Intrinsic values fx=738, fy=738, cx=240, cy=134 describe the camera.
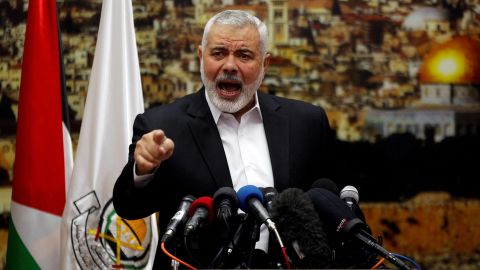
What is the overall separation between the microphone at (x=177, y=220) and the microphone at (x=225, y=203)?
0.10 meters


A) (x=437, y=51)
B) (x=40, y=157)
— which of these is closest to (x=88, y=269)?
(x=40, y=157)

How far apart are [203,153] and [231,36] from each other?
0.52 m

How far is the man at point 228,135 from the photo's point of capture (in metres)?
3.06

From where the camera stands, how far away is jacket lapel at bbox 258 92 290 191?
10.3ft

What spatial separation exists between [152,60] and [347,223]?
307 cm

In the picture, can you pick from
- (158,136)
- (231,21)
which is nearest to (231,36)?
(231,21)

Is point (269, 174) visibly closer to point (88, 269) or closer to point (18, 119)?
point (88, 269)

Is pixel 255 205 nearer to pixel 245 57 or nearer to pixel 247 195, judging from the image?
pixel 247 195

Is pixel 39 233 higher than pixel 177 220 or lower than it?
lower

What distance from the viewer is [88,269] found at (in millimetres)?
4441

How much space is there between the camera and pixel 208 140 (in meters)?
3.16

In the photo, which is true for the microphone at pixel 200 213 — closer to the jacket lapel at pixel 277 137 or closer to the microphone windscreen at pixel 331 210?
the microphone windscreen at pixel 331 210

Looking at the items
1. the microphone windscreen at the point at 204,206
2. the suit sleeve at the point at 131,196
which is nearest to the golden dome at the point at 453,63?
the suit sleeve at the point at 131,196

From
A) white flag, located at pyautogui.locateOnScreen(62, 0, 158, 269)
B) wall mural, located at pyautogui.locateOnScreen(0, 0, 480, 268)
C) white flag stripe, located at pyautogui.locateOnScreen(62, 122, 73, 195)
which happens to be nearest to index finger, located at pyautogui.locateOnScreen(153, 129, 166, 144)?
white flag, located at pyautogui.locateOnScreen(62, 0, 158, 269)
